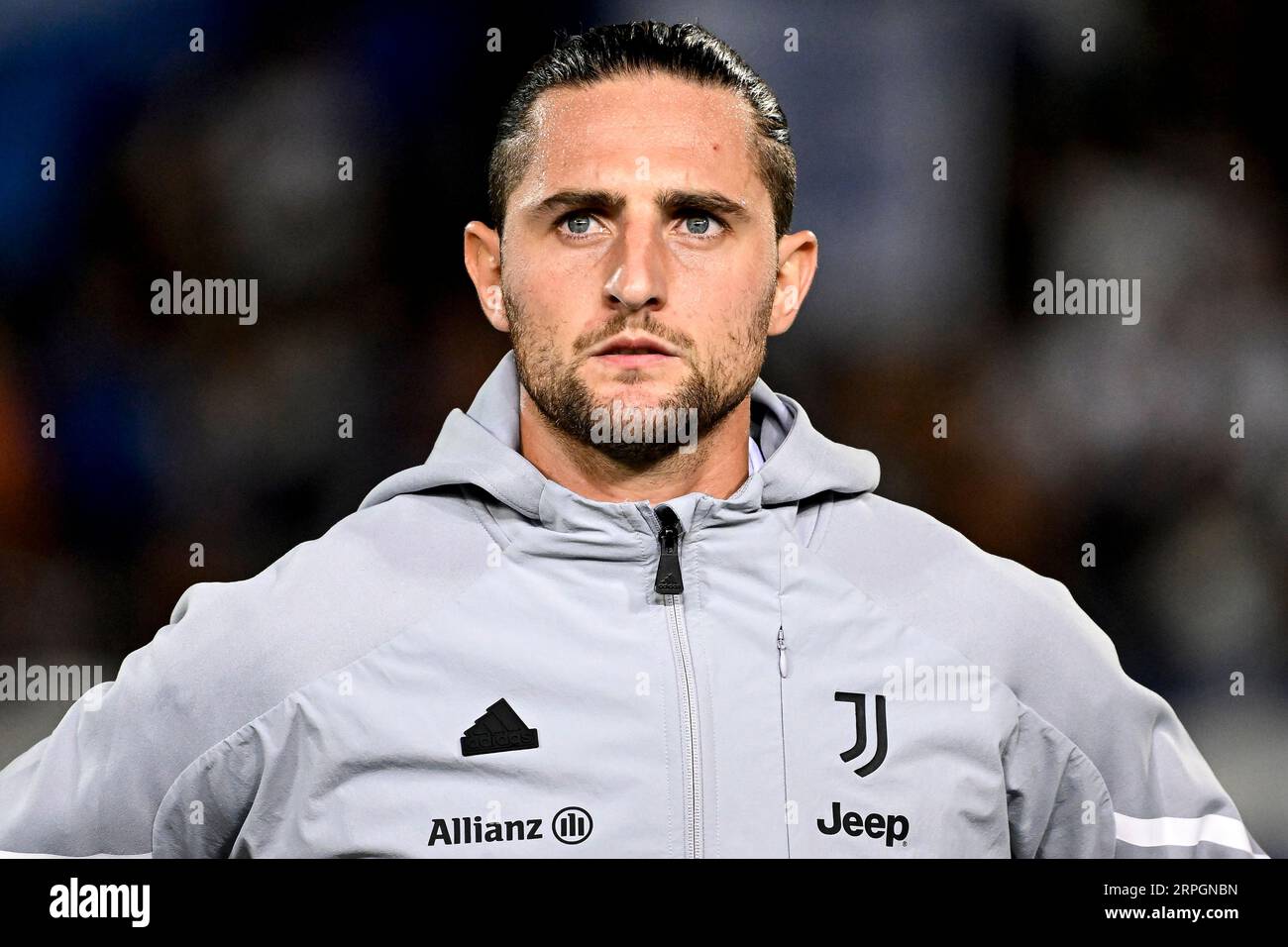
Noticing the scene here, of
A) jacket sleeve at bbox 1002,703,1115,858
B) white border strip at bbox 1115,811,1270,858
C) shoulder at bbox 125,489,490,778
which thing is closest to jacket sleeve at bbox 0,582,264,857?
shoulder at bbox 125,489,490,778

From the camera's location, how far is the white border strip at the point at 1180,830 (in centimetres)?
158

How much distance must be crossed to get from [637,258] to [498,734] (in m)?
0.48

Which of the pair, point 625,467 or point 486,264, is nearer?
point 625,467

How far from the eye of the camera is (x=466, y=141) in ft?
6.36

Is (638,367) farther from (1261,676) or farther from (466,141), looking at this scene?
(1261,676)

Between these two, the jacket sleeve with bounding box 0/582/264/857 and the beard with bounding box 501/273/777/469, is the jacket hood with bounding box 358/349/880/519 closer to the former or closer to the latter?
the beard with bounding box 501/273/777/469

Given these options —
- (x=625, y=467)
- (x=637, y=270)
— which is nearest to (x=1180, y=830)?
(x=625, y=467)

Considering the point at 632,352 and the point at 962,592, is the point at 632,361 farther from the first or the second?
the point at 962,592

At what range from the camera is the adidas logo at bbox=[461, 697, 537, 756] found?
1.45 metres

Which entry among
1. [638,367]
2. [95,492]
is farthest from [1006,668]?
[95,492]

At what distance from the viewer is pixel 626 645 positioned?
148 cm

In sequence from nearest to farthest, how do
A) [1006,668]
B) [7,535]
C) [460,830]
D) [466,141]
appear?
1. [460,830]
2. [1006,668]
3. [7,535]
4. [466,141]

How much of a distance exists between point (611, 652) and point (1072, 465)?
74 cm

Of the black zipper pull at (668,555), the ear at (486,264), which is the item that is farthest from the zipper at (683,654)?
the ear at (486,264)
